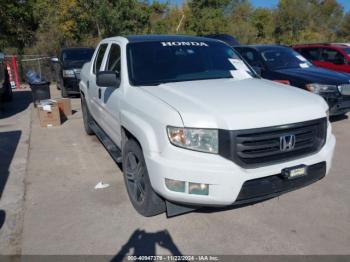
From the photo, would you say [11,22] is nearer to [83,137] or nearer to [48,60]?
[48,60]

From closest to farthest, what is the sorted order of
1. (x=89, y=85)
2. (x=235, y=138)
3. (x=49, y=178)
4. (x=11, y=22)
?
(x=235, y=138) → (x=49, y=178) → (x=89, y=85) → (x=11, y=22)

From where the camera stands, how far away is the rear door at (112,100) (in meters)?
4.29

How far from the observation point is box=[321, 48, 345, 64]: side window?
38.3 feet

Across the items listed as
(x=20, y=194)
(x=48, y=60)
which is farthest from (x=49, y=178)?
(x=48, y=60)

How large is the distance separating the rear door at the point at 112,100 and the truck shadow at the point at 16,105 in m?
5.79

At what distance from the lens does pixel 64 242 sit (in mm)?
3398

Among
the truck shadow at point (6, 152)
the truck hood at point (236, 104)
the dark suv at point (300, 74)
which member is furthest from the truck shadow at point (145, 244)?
the dark suv at point (300, 74)

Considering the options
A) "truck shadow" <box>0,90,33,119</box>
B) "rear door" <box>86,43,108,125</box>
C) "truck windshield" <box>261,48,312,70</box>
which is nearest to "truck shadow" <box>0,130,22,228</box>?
"rear door" <box>86,43,108,125</box>

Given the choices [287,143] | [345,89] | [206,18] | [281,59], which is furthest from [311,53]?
[206,18]

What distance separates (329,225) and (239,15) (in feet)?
146

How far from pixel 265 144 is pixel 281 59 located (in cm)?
591

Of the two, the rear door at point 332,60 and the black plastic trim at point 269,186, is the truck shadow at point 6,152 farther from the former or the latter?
the rear door at point 332,60

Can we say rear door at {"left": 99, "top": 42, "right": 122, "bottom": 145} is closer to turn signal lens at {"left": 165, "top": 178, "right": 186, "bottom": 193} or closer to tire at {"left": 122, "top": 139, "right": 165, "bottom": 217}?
tire at {"left": 122, "top": 139, "right": 165, "bottom": 217}

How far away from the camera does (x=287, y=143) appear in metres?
3.22
